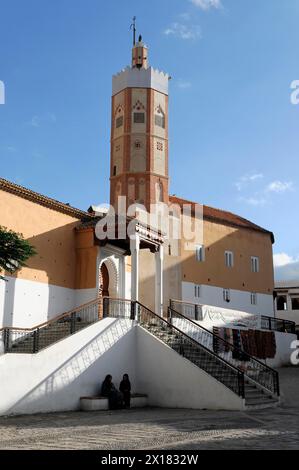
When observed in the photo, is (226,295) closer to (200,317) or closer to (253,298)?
(253,298)

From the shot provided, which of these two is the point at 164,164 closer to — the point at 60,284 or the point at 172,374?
the point at 60,284

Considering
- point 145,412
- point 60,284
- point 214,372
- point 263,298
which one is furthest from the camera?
point 263,298

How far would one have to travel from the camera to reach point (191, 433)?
1110 centimetres

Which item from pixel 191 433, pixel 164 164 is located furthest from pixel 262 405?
pixel 164 164

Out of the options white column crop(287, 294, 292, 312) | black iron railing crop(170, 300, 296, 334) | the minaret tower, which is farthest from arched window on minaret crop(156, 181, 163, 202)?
white column crop(287, 294, 292, 312)

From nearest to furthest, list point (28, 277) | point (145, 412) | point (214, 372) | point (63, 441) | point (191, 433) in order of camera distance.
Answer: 1. point (63, 441)
2. point (191, 433)
3. point (145, 412)
4. point (214, 372)
5. point (28, 277)

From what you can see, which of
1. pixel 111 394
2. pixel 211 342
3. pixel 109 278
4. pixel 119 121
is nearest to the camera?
pixel 111 394

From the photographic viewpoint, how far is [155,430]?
11562 mm

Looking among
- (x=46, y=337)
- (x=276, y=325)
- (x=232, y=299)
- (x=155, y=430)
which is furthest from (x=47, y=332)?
(x=232, y=299)

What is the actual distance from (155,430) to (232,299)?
23.5 m

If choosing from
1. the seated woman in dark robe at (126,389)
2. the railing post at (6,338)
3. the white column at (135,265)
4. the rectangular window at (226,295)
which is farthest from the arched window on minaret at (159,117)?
the railing post at (6,338)

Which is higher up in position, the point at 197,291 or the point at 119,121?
the point at 119,121

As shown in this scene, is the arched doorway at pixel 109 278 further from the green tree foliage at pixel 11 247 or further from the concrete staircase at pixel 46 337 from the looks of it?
the green tree foliage at pixel 11 247
